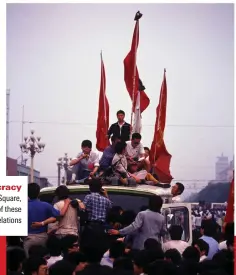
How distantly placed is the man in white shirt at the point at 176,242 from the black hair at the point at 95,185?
95cm

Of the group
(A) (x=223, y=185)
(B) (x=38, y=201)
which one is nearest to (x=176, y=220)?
(A) (x=223, y=185)

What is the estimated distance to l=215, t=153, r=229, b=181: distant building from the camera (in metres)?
11.5

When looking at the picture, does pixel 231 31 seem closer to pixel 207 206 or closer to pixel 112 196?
pixel 112 196

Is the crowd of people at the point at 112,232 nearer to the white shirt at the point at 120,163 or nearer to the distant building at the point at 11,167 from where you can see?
the white shirt at the point at 120,163

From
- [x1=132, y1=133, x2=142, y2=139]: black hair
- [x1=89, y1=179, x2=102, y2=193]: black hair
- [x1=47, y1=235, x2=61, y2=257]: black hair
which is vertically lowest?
[x1=47, y1=235, x2=61, y2=257]: black hair

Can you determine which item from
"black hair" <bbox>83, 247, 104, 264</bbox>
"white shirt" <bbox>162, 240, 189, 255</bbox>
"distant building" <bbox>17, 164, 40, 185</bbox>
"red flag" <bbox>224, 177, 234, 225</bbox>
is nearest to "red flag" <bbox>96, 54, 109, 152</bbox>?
"distant building" <bbox>17, 164, 40, 185</bbox>

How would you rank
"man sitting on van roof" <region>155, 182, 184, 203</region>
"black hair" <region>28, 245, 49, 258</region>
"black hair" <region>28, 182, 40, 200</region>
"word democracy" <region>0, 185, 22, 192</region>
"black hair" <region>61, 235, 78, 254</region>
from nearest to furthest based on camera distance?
"black hair" <region>28, 245, 49, 258</region> → "black hair" <region>61, 235, 78, 254</region> → "word democracy" <region>0, 185, 22, 192</region> → "black hair" <region>28, 182, 40, 200</region> → "man sitting on van roof" <region>155, 182, 184, 203</region>

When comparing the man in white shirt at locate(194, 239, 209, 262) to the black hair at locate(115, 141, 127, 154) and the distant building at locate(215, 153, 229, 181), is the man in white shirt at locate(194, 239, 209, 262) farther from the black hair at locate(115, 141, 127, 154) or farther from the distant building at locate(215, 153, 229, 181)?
the black hair at locate(115, 141, 127, 154)

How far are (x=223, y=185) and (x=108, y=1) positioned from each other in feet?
8.78

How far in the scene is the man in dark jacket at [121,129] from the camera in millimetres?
13531

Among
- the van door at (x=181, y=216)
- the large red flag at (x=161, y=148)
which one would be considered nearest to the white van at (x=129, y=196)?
the van door at (x=181, y=216)

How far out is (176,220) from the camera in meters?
12.1

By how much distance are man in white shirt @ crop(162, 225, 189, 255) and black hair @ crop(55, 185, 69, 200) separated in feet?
4.07

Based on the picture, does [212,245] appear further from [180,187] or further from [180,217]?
[180,187]
